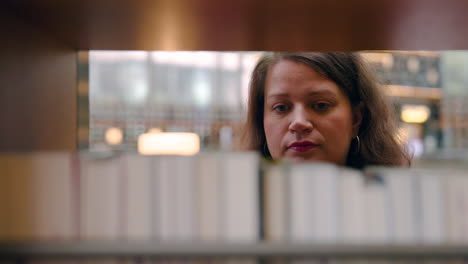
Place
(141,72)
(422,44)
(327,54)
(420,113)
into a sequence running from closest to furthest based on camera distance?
(422,44)
(327,54)
(420,113)
(141,72)

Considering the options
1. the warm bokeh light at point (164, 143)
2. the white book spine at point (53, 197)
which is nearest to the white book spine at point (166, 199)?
the white book spine at point (53, 197)

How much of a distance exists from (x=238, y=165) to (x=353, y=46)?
47 cm

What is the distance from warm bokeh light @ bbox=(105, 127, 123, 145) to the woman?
404 inches

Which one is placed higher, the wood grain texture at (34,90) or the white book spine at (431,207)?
the wood grain texture at (34,90)

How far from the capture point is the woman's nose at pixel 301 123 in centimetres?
114

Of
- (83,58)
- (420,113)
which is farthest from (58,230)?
(420,113)

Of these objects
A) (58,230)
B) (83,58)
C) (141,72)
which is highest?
(141,72)

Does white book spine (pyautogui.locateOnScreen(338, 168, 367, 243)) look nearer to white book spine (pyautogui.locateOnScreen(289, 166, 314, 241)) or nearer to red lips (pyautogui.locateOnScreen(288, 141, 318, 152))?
white book spine (pyautogui.locateOnScreen(289, 166, 314, 241))

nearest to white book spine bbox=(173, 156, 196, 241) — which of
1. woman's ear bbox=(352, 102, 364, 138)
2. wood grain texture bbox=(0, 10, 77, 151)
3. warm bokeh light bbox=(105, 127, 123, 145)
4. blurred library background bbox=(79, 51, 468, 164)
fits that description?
wood grain texture bbox=(0, 10, 77, 151)

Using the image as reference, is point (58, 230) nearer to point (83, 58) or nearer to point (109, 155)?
point (109, 155)

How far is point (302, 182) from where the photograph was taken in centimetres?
45

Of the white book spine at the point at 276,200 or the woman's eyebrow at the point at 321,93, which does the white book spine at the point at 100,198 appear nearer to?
the white book spine at the point at 276,200

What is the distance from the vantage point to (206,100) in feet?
44.5

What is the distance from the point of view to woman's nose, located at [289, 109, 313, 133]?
1.14 m
